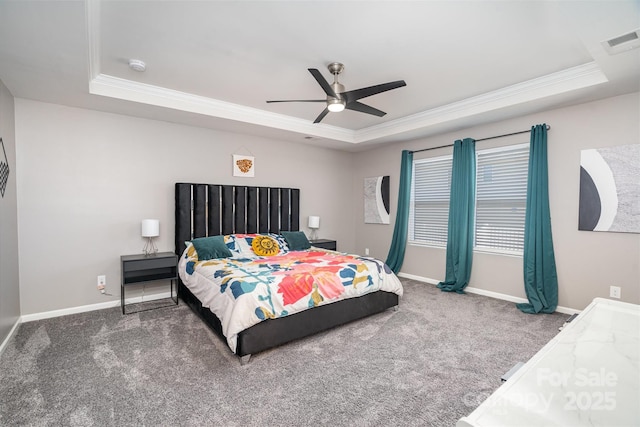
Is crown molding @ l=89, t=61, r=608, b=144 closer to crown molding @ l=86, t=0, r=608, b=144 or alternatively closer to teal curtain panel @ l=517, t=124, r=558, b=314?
crown molding @ l=86, t=0, r=608, b=144

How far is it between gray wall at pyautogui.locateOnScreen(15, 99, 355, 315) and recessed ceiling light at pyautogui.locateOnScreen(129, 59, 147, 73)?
3.83 feet

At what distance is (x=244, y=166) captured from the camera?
4844mm

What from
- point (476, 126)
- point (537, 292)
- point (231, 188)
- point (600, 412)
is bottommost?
point (537, 292)

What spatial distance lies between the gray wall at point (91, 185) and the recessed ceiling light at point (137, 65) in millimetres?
1168

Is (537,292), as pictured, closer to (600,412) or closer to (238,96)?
(600,412)

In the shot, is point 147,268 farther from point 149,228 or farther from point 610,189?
point 610,189

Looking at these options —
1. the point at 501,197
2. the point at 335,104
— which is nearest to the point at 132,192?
the point at 335,104

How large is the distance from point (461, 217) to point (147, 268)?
4.19 m

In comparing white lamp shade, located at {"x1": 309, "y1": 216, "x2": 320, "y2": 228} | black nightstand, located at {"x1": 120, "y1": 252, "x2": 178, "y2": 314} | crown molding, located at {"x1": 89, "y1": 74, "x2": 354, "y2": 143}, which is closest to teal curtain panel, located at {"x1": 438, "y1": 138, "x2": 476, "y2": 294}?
crown molding, located at {"x1": 89, "y1": 74, "x2": 354, "y2": 143}

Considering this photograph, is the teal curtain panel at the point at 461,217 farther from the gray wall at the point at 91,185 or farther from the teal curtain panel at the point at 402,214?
the gray wall at the point at 91,185

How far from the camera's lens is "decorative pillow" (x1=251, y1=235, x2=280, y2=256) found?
13.7 feet

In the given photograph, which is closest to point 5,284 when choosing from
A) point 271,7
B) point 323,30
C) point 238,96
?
point 238,96

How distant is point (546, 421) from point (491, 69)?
10.8ft

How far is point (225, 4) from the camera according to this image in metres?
2.11
